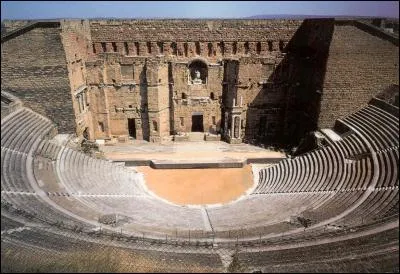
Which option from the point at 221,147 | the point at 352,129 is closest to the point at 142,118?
the point at 221,147

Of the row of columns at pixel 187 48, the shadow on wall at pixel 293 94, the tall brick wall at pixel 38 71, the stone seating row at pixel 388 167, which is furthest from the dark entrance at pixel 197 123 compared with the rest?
the stone seating row at pixel 388 167

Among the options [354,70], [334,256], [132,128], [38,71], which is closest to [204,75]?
[132,128]

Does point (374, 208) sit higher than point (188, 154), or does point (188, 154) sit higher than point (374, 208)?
point (374, 208)

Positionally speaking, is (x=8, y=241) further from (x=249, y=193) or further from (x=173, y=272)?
(x=249, y=193)

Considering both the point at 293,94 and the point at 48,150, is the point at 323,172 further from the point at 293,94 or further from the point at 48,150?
the point at 48,150

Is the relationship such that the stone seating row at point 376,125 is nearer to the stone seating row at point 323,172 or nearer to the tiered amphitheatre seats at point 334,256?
the stone seating row at point 323,172

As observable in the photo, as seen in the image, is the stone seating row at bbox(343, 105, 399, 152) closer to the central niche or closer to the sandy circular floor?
the sandy circular floor

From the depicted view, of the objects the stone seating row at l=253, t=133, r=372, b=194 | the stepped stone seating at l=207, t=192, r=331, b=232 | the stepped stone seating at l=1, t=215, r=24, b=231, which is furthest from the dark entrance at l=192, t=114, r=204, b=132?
the stepped stone seating at l=1, t=215, r=24, b=231
